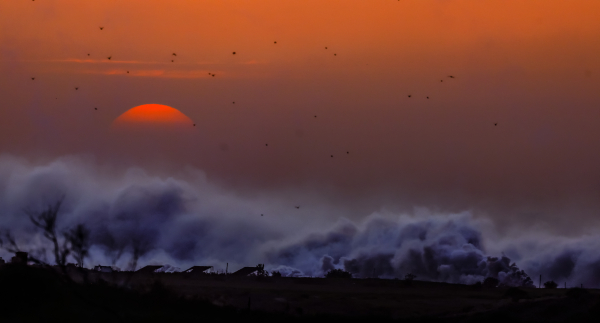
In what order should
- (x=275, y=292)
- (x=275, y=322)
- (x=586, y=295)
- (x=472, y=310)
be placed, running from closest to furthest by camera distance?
(x=275, y=322)
(x=586, y=295)
(x=472, y=310)
(x=275, y=292)

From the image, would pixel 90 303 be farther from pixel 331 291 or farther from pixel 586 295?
pixel 331 291

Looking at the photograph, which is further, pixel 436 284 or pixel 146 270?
pixel 146 270

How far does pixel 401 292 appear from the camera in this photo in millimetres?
105250

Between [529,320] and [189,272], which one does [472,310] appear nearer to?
[529,320]

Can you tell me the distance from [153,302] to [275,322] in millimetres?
10179

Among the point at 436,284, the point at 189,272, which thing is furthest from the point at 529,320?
the point at 189,272

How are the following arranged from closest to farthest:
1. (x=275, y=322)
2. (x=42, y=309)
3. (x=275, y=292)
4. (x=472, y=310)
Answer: (x=42, y=309) < (x=275, y=322) < (x=472, y=310) < (x=275, y=292)

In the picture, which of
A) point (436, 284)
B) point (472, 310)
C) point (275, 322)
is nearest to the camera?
point (275, 322)

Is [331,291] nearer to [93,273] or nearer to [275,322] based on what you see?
[93,273]

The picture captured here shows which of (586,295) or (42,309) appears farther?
(586,295)

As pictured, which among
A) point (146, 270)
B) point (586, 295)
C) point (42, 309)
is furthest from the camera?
point (146, 270)

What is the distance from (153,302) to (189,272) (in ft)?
239

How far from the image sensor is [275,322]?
61688mm

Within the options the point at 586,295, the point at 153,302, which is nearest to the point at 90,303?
the point at 153,302
